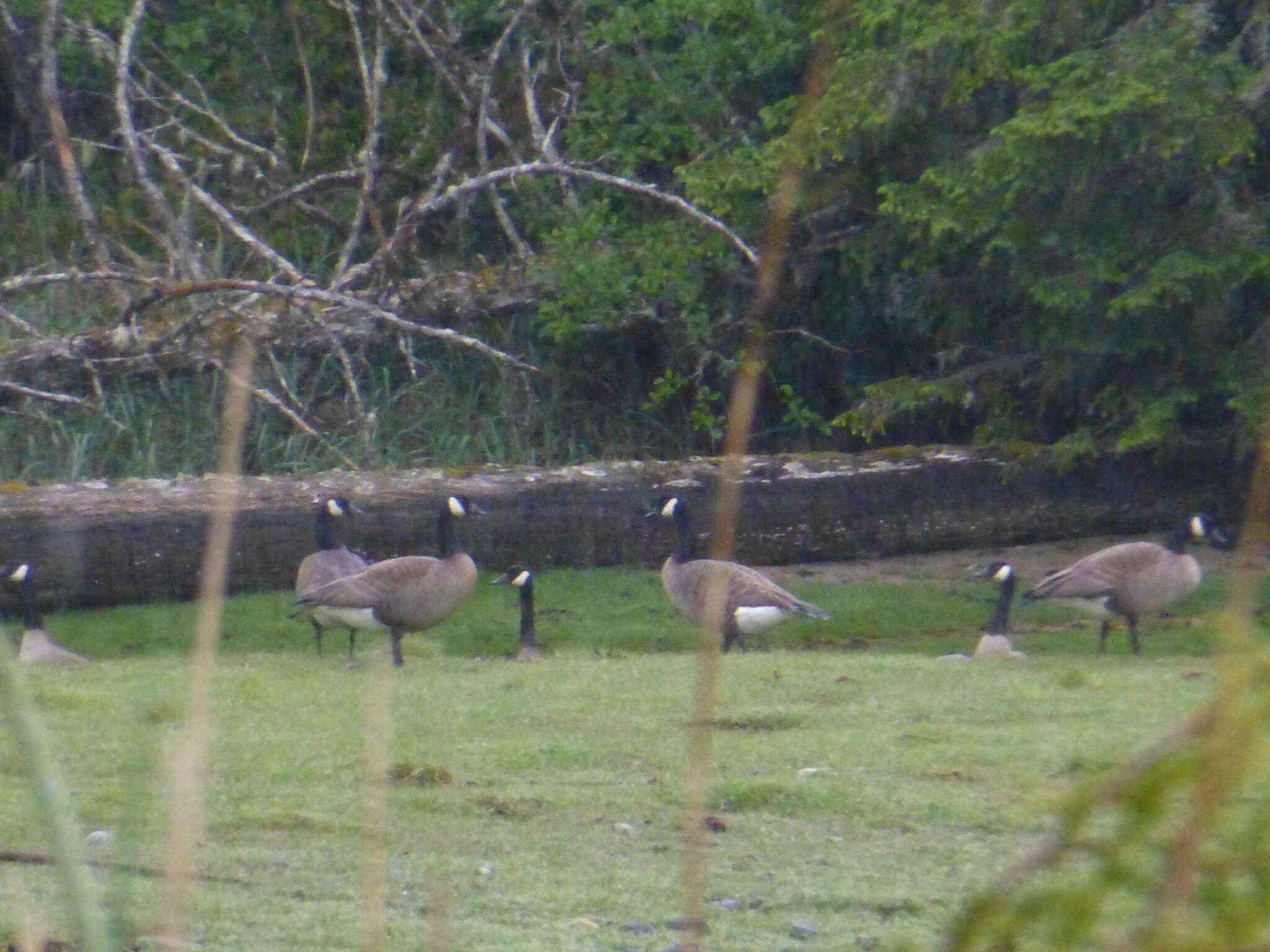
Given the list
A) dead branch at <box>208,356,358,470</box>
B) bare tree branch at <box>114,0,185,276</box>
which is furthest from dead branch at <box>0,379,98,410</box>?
bare tree branch at <box>114,0,185,276</box>

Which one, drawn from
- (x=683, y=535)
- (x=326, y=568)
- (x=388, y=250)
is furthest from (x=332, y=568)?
(x=388, y=250)

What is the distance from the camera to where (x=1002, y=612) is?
10930mm

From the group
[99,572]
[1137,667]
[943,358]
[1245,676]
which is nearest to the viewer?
[1245,676]

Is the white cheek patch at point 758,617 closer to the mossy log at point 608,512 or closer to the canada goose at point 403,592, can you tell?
the canada goose at point 403,592

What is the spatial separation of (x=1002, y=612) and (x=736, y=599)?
1700 millimetres

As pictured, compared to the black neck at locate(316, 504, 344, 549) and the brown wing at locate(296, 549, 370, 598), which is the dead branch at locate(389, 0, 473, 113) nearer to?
the black neck at locate(316, 504, 344, 549)

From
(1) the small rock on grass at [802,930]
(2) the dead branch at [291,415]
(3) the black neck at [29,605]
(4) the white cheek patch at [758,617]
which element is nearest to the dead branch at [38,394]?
(2) the dead branch at [291,415]

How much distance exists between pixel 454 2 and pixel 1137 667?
9948 millimetres

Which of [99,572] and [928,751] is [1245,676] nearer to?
[928,751]

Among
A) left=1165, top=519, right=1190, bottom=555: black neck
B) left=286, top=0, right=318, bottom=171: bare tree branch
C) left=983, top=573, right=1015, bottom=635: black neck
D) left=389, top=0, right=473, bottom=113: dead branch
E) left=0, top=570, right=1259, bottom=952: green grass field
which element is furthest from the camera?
left=286, top=0, right=318, bottom=171: bare tree branch

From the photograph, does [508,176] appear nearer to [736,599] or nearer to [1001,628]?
[736,599]

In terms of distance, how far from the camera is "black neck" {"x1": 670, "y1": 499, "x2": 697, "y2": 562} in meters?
11.8

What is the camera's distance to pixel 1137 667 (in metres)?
9.94

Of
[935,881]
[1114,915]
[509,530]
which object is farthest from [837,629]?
[1114,915]
